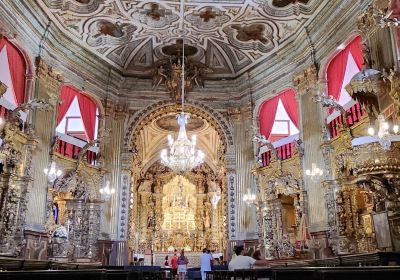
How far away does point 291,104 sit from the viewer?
13.5 meters

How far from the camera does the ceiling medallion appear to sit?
49.6ft

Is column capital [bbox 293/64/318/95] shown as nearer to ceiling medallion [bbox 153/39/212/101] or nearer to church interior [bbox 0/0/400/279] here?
church interior [bbox 0/0/400/279]

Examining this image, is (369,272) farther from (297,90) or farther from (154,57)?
(154,57)

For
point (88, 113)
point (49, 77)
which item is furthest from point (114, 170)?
point (49, 77)

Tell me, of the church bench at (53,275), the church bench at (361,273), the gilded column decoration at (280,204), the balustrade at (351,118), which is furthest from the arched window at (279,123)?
the church bench at (53,275)

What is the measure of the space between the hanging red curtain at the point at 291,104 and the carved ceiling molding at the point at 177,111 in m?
2.38

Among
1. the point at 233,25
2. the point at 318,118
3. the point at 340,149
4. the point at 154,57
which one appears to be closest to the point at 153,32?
the point at 154,57

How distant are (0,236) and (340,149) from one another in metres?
8.27

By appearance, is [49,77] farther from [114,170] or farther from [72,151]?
[114,170]

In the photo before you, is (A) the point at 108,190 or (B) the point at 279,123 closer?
(A) the point at 108,190

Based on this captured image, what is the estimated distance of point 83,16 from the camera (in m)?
12.4

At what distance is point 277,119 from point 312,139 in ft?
8.27

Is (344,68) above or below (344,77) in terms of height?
above

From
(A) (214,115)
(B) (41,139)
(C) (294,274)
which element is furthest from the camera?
(A) (214,115)
